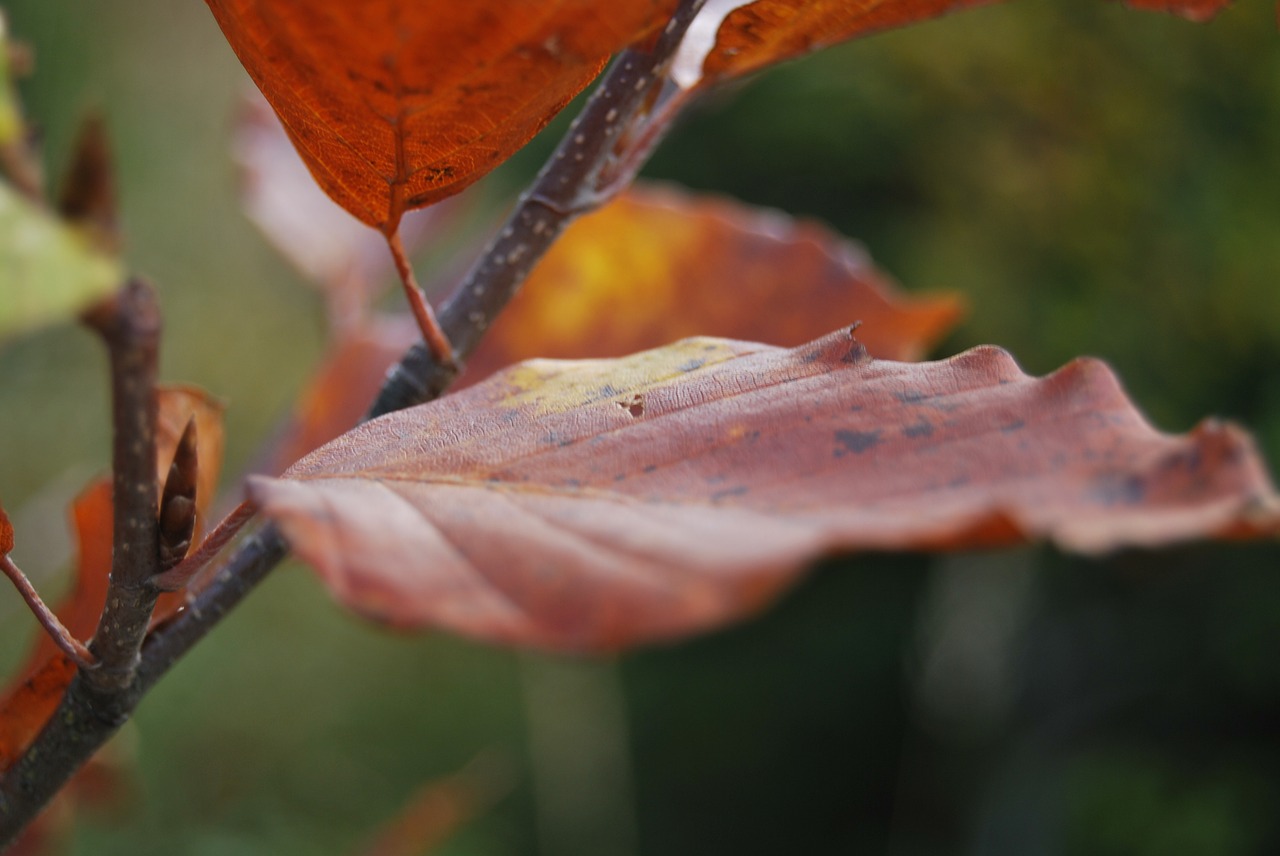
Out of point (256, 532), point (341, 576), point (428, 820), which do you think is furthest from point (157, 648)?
point (428, 820)

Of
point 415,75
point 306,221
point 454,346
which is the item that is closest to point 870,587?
point 306,221

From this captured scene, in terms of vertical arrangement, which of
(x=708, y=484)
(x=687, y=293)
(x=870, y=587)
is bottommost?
(x=870, y=587)

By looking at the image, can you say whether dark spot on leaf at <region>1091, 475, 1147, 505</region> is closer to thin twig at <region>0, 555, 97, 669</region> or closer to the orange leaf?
the orange leaf

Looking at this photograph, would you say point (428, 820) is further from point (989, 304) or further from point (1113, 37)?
point (1113, 37)

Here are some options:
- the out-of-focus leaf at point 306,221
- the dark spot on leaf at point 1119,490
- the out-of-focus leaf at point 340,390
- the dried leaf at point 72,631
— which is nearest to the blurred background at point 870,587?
the out-of-focus leaf at point 306,221

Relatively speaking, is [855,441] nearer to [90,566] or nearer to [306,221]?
[90,566]

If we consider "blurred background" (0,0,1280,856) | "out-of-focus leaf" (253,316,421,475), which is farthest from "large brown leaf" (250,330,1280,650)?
"blurred background" (0,0,1280,856)
